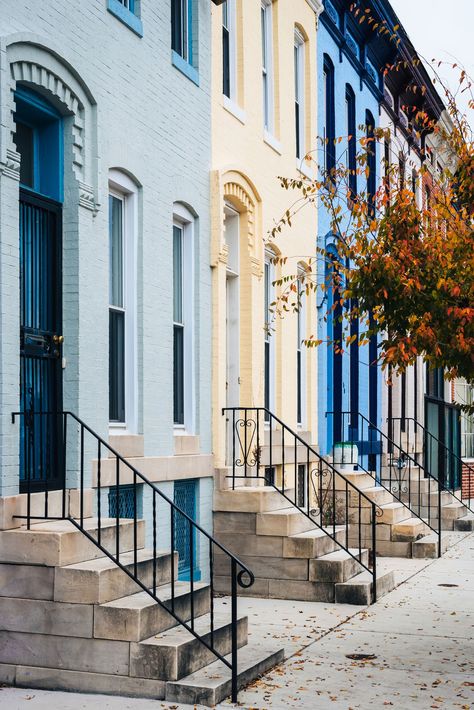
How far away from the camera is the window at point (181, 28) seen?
12.3 m

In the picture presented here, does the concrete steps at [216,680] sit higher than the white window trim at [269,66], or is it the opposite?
the white window trim at [269,66]

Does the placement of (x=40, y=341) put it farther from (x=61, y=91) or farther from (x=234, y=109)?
(x=234, y=109)

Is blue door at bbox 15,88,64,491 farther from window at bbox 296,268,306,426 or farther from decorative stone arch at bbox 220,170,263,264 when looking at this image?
window at bbox 296,268,306,426

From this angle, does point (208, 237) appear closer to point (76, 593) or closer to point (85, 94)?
point (85, 94)

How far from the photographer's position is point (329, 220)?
1762 cm

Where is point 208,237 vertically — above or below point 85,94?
below

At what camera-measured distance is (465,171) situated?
930cm

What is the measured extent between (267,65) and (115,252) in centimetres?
575

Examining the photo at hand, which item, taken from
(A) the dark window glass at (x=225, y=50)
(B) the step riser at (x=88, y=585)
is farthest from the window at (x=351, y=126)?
(B) the step riser at (x=88, y=585)

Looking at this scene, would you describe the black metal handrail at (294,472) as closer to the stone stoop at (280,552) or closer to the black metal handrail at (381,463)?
the stone stoop at (280,552)

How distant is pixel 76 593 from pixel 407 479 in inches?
475

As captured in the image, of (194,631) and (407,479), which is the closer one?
(194,631)

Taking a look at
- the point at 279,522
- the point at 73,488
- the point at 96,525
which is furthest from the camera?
the point at 279,522

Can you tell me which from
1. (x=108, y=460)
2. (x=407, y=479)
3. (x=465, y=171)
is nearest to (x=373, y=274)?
(x=465, y=171)
